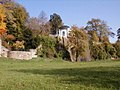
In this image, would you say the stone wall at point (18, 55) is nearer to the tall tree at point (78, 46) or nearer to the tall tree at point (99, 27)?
the tall tree at point (78, 46)

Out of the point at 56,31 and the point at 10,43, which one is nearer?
the point at 10,43

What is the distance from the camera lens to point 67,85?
37.6ft

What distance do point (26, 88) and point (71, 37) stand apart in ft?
172

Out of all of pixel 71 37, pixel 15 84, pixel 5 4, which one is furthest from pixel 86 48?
pixel 15 84

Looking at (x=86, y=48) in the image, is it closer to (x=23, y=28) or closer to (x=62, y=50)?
(x=62, y=50)

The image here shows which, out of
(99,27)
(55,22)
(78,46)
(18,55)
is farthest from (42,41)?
(55,22)

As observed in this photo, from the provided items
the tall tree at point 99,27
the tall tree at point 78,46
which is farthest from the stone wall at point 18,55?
the tall tree at point 99,27

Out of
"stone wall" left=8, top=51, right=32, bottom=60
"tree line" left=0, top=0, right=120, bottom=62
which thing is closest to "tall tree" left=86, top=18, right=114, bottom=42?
"tree line" left=0, top=0, right=120, bottom=62

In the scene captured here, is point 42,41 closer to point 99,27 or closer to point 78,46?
point 78,46

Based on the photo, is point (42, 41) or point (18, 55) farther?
point (42, 41)

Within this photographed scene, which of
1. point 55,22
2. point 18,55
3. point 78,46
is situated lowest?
point 18,55

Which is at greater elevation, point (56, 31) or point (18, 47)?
point (56, 31)

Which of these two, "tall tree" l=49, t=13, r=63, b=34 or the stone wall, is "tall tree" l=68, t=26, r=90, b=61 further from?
"tall tree" l=49, t=13, r=63, b=34

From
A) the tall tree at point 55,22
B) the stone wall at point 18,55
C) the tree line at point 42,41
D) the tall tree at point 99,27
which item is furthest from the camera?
the tall tree at point 55,22
